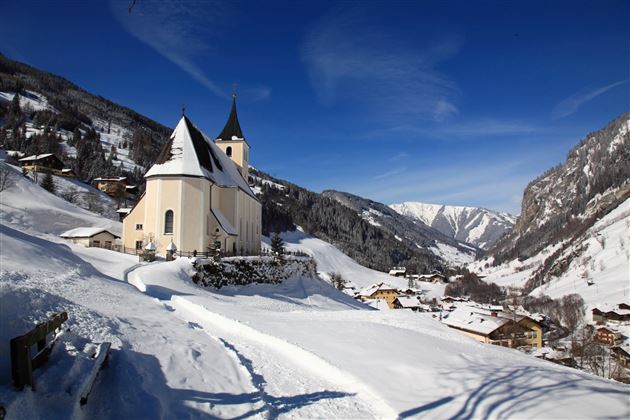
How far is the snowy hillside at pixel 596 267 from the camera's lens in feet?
376

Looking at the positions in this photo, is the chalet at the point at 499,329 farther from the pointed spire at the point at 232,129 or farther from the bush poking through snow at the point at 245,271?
the pointed spire at the point at 232,129

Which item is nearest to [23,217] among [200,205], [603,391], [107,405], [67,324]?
[200,205]

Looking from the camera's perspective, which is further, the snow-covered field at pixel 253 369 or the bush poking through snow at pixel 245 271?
the bush poking through snow at pixel 245 271

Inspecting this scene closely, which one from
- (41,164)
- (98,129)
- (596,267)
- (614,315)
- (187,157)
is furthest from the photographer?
(98,129)

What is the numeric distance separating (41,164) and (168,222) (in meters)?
58.4

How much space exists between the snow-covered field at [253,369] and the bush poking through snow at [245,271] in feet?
38.8

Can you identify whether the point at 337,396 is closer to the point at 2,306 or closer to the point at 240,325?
the point at 2,306

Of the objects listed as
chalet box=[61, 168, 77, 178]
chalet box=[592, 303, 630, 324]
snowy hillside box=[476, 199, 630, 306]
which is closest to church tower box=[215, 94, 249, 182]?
chalet box=[61, 168, 77, 178]

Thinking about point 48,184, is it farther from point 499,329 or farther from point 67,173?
point 499,329

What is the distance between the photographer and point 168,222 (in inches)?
1353

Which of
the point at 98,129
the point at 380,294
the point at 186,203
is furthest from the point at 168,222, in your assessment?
the point at 98,129

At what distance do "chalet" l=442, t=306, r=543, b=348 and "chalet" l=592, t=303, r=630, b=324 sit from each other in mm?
34022

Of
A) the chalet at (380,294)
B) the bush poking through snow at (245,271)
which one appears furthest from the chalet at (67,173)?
the chalet at (380,294)

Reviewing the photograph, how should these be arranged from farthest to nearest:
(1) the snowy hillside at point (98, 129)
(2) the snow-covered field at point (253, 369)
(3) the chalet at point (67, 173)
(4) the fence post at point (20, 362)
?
(1) the snowy hillside at point (98, 129)
(3) the chalet at point (67, 173)
(2) the snow-covered field at point (253, 369)
(4) the fence post at point (20, 362)
